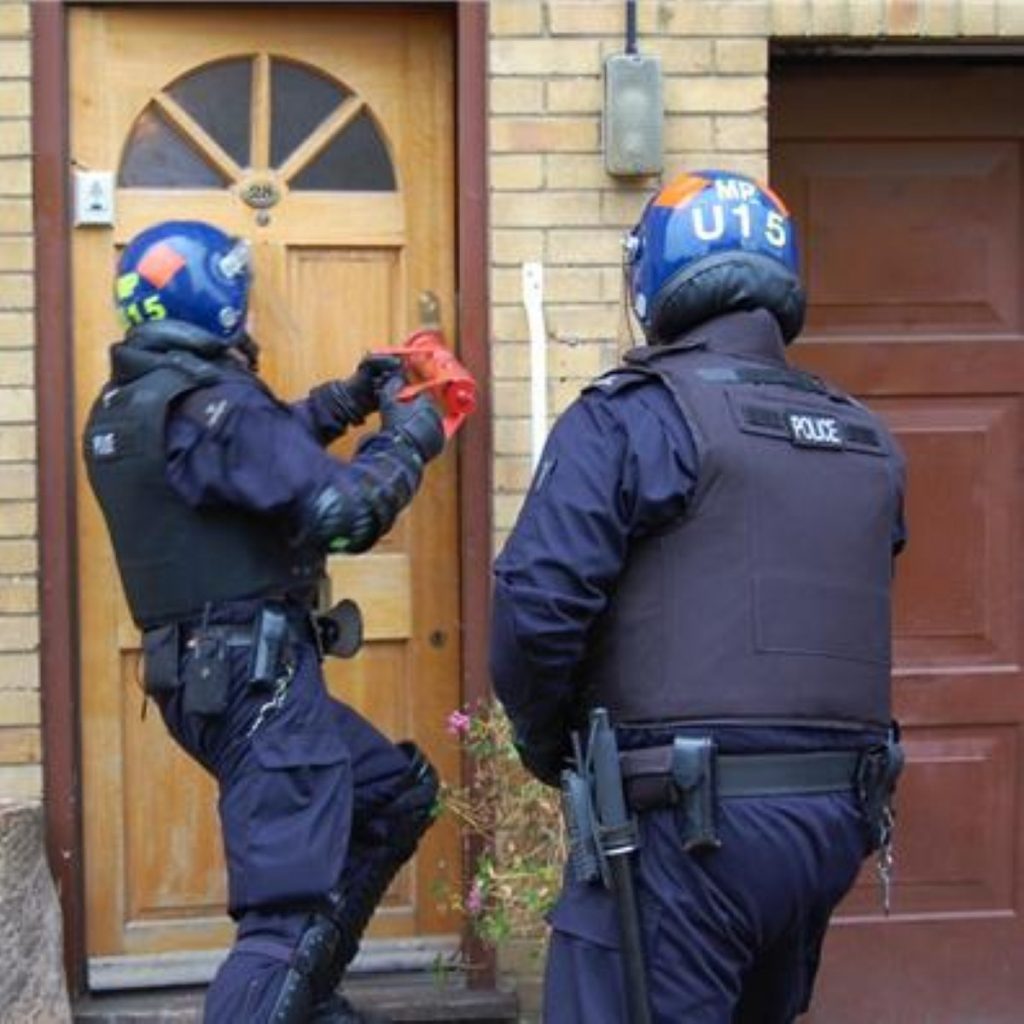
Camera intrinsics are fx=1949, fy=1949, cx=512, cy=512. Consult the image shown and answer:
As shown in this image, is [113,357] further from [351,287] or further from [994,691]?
[994,691]

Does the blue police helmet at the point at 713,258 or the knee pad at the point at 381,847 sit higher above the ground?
the blue police helmet at the point at 713,258

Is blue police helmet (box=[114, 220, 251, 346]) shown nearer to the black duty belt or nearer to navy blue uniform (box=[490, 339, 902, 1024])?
navy blue uniform (box=[490, 339, 902, 1024])

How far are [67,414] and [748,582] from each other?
221 centimetres

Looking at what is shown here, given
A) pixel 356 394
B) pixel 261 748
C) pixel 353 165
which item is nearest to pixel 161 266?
pixel 356 394

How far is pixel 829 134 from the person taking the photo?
5082mm

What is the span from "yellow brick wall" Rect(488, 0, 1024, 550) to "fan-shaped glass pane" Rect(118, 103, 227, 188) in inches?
29.2

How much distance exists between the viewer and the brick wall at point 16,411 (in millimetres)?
4629

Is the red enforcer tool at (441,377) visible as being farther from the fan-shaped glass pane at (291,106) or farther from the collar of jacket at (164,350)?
the fan-shaped glass pane at (291,106)

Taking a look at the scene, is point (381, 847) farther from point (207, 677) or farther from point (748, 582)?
point (748, 582)

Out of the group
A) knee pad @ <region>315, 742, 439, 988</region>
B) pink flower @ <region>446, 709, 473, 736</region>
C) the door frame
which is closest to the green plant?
pink flower @ <region>446, 709, 473, 736</region>

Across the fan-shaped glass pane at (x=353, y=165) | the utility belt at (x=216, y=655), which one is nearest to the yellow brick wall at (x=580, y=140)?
the fan-shaped glass pane at (x=353, y=165)

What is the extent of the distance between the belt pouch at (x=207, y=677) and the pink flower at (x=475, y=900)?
2.70 ft

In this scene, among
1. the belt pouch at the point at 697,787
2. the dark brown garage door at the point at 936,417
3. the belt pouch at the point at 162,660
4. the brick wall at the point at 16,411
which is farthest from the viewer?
the dark brown garage door at the point at 936,417

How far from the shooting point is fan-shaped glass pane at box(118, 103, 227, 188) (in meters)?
4.83
